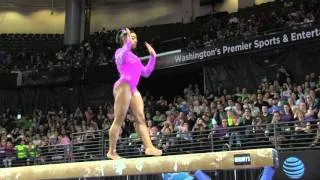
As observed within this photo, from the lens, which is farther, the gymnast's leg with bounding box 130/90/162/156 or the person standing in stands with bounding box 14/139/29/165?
the person standing in stands with bounding box 14/139/29/165

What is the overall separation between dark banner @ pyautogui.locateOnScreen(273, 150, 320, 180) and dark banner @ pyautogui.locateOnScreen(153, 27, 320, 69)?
451cm

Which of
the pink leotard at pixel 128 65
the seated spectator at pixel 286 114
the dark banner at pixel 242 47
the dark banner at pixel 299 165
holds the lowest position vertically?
the dark banner at pixel 299 165

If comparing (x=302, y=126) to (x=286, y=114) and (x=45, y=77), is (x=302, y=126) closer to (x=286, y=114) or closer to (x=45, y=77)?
(x=286, y=114)

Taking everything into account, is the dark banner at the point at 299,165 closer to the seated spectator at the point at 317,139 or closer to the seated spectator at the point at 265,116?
the seated spectator at the point at 317,139

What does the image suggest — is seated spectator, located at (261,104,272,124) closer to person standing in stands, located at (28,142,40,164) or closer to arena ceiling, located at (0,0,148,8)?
person standing in stands, located at (28,142,40,164)

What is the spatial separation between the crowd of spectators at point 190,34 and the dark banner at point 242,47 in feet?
0.90

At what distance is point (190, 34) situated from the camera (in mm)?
19188

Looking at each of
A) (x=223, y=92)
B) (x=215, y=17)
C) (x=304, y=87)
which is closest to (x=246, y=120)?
(x=304, y=87)

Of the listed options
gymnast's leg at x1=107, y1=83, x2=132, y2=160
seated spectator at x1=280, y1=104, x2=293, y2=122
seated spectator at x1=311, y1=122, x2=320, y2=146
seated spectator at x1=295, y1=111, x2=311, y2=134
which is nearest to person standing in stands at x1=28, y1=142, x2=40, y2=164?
seated spectator at x1=280, y1=104, x2=293, y2=122

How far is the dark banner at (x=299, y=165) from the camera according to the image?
973cm

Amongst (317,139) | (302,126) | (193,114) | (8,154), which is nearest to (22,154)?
(8,154)

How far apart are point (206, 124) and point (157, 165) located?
7.00 metres

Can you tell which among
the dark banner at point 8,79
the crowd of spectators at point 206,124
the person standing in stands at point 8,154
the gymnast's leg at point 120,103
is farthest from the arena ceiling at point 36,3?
the gymnast's leg at point 120,103

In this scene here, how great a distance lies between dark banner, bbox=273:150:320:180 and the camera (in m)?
9.73
